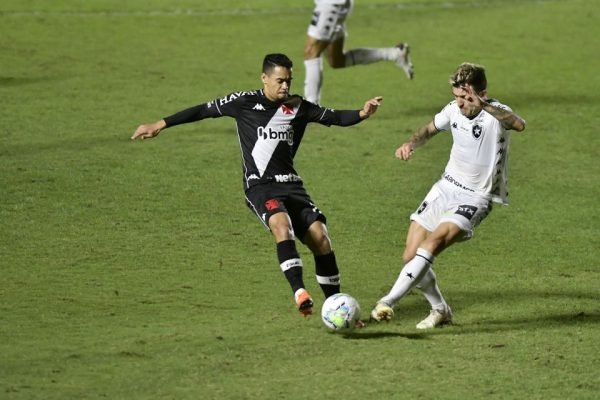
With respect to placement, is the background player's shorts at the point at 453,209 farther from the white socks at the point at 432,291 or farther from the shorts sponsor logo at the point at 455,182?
the white socks at the point at 432,291

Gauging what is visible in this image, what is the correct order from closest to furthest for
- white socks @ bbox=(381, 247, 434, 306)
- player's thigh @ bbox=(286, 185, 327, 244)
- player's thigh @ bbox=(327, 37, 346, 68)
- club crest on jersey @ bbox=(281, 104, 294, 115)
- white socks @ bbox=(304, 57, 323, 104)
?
1. white socks @ bbox=(381, 247, 434, 306)
2. player's thigh @ bbox=(286, 185, 327, 244)
3. club crest on jersey @ bbox=(281, 104, 294, 115)
4. white socks @ bbox=(304, 57, 323, 104)
5. player's thigh @ bbox=(327, 37, 346, 68)

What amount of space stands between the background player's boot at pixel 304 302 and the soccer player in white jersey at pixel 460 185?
1.43 feet

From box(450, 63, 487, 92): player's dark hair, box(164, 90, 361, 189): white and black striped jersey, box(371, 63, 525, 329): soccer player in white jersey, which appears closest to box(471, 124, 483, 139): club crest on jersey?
box(371, 63, 525, 329): soccer player in white jersey

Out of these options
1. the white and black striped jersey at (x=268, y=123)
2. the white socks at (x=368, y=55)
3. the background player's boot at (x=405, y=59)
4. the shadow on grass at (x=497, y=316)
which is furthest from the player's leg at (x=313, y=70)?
the white and black striped jersey at (x=268, y=123)

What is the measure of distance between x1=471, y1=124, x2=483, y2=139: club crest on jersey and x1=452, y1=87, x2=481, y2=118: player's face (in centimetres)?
8

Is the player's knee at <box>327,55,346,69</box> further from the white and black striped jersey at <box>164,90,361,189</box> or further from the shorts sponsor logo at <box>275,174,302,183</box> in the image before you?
the shorts sponsor logo at <box>275,174,302,183</box>

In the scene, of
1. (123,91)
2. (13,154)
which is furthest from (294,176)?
(123,91)

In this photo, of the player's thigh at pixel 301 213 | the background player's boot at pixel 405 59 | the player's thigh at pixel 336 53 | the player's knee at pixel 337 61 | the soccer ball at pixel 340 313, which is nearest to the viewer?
the soccer ball at pixel 340 313

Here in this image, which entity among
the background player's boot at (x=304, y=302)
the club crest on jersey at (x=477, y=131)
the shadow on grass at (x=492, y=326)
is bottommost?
the shadow on grass at (x=492, y=326)

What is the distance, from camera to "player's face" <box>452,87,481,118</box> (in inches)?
347

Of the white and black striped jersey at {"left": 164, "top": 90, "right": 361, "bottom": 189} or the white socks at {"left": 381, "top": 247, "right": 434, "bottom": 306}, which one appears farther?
the white and black striped jersey at {"left": 164, "top": 90, "right": 361, "bottom": 189}

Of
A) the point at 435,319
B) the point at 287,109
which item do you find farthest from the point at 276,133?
the point at 435,319

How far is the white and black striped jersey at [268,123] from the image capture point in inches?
363

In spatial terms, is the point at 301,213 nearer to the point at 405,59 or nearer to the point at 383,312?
the point at 383,312
